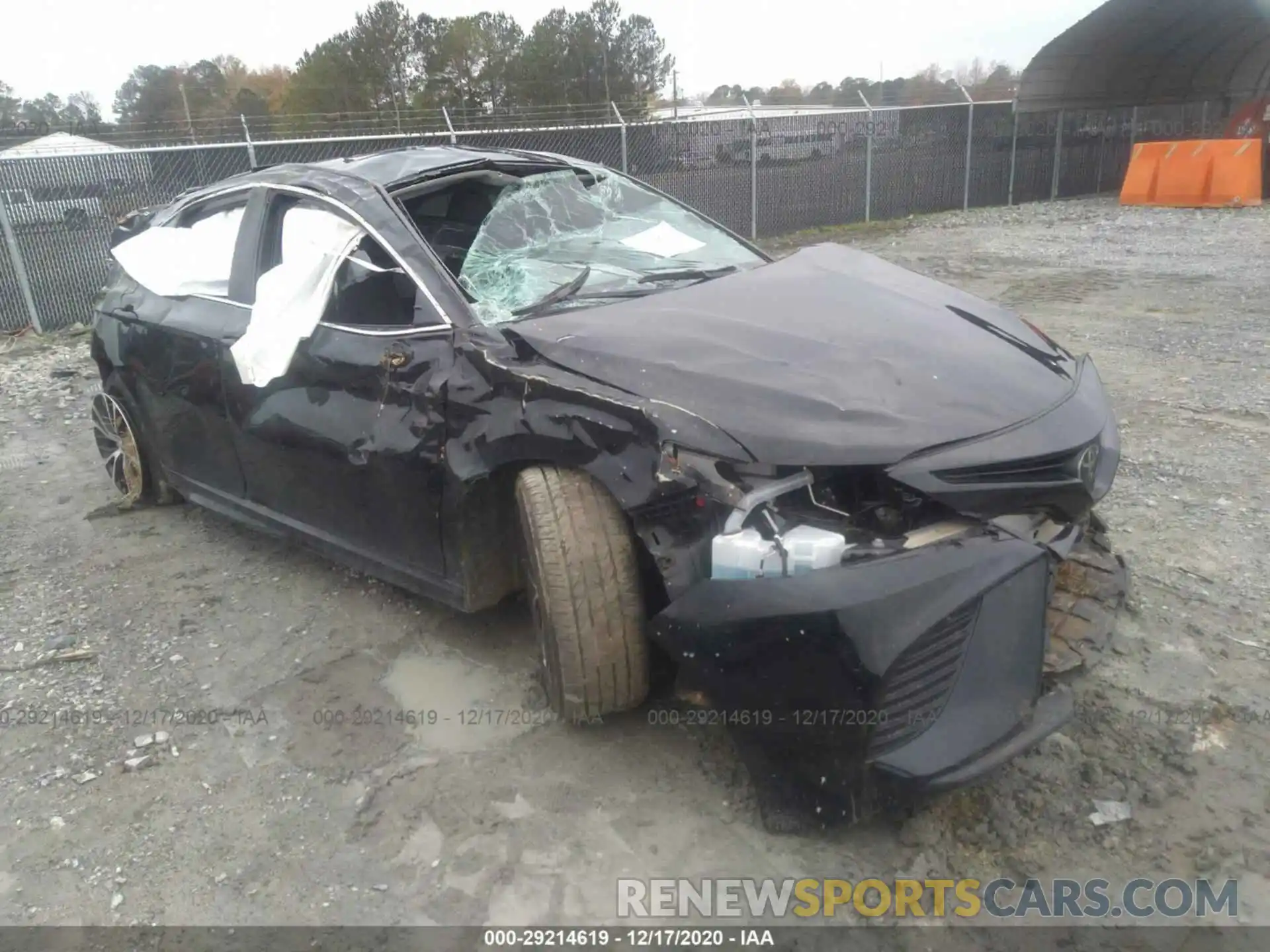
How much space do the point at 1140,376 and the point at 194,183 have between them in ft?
31.6

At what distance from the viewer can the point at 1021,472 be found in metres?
2.32

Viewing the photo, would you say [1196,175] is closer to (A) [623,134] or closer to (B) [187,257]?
(A) [623,134]

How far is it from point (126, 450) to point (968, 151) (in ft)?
51.0

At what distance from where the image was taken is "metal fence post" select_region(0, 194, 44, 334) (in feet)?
31.4

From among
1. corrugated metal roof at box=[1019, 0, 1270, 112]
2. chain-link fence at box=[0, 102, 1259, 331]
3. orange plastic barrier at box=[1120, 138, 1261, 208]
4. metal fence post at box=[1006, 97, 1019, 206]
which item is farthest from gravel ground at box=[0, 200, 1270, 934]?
corrugated metal roof at box=[1019, 0, 1270, 112]

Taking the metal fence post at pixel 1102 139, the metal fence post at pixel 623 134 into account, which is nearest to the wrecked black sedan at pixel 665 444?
the metal fence post at pixel 623 134

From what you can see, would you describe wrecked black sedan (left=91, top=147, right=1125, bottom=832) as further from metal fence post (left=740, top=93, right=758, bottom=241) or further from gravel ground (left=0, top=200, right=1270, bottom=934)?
metal fence post (left=740, top=93, right=758, bottom=241)

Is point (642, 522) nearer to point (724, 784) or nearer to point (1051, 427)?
point (724, 784)

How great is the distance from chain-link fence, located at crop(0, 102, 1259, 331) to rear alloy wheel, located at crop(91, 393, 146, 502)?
5.70 m

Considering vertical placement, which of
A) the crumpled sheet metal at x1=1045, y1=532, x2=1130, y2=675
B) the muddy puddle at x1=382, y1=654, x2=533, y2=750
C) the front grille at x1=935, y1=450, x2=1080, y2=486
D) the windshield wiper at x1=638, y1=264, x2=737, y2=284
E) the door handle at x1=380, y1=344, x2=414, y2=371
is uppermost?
the windshield wiper at x1=638, y1=264, x2=737, y2=284

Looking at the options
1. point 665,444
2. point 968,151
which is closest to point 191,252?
point 665,444

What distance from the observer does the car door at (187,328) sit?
380 centimetres

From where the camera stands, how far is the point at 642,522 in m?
2.44

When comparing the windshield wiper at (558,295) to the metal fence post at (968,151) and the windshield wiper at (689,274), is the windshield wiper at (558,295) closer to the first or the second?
the windshield wiper at (689,274)
